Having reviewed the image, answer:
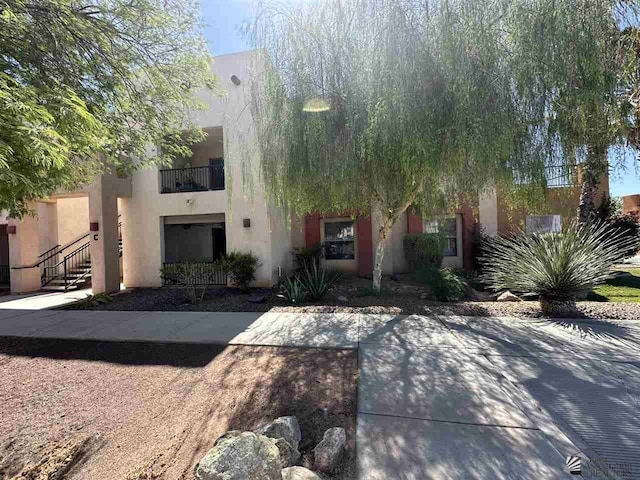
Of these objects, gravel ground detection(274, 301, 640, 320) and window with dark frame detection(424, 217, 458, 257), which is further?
window with dark frame detection(424, 217, 458, 257)

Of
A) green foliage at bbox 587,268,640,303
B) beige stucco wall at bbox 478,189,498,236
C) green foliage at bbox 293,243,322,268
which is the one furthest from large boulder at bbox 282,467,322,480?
beige stucco wall at bbox 478,189,498,236

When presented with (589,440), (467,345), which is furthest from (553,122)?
(589,440)

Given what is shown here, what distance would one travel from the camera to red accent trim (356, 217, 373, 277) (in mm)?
12750

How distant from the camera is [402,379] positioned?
3.81 m

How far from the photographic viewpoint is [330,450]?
2.53 metres

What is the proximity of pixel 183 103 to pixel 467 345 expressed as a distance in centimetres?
788

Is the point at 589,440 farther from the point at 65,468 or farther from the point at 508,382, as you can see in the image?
the point at 65,468

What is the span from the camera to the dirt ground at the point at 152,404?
2723mm

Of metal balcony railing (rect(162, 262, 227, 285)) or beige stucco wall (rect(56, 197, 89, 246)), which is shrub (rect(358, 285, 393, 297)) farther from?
beige stucco wall (rect(56, 197, 89, 246))

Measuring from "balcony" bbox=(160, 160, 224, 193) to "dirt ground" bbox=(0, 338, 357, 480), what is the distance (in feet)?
25.5

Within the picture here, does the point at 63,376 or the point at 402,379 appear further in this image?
the point at 63,376

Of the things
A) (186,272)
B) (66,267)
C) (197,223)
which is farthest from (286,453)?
(66,267)

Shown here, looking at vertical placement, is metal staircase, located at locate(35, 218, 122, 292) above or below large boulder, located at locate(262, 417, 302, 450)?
above

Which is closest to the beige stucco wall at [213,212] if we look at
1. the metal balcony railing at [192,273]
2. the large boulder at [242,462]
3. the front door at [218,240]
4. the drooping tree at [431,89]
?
the metal balcony railing at [192,273]
